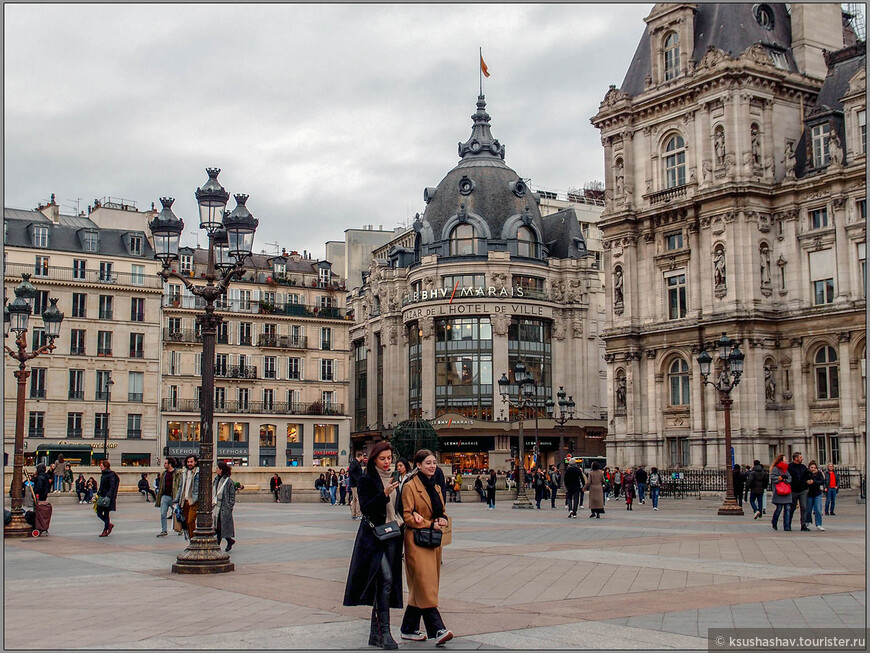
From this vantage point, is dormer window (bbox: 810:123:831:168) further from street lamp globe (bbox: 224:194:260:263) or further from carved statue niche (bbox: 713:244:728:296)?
street lamp globe (bbox: 224:194:260:263)

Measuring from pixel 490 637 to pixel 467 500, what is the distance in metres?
35.7

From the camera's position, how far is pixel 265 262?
8019cm

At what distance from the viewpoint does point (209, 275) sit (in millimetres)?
15094

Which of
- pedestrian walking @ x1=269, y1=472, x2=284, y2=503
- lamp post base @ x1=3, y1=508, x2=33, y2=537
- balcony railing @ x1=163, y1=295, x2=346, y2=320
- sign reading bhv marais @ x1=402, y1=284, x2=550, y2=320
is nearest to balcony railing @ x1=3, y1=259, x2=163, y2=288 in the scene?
balcony railing @ x1=163, y1=295, x2=346, y2=320

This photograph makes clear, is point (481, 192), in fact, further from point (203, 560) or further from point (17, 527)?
point (203, 560)

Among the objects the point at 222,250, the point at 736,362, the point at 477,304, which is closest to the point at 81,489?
the point at 736,362

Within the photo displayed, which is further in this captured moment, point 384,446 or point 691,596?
point 691,596

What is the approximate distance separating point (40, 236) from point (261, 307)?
15.7 metres

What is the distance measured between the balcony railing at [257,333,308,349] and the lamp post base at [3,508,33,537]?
48.2 m

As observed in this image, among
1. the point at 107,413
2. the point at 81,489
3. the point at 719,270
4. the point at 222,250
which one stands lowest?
the point at 81,489

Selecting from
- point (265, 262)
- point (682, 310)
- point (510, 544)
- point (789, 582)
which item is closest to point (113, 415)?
point (265, 262)

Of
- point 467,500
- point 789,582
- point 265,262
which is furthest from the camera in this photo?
point 265,262

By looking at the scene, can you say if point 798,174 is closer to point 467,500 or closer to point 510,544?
point 467,500

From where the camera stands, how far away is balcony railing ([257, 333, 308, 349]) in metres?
70.8
